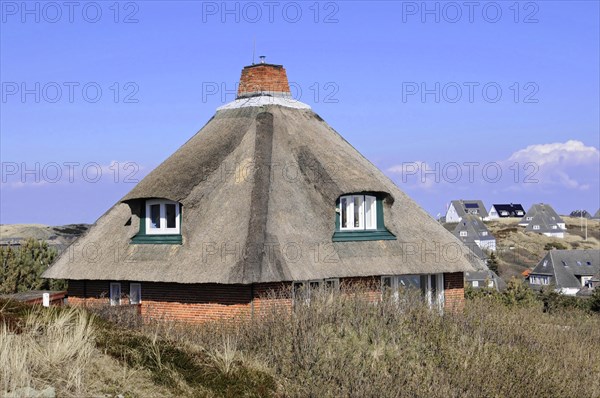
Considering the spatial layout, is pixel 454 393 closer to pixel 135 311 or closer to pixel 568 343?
pixel 568 343

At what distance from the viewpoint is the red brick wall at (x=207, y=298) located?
71.6ft

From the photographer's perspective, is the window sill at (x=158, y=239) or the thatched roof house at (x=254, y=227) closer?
the thatched roof house at (x=254, y=227)

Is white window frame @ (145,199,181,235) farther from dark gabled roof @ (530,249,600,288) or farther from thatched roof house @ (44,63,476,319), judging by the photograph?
dark gabled roof @ (530,249,600,288)

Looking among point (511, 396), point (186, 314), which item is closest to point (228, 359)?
point (511, 396)

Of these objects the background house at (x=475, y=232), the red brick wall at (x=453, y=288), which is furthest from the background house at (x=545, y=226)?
the red brick wall at (x=453, y=288)

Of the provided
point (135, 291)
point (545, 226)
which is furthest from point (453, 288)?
point (545, 226)

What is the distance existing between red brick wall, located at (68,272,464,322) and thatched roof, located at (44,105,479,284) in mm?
582

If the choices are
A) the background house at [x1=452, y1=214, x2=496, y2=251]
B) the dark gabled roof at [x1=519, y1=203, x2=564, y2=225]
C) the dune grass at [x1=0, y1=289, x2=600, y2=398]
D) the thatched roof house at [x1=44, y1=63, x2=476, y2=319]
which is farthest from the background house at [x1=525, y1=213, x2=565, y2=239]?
the dune grass at [x1=0, y1=289, x2=600, y2=398]

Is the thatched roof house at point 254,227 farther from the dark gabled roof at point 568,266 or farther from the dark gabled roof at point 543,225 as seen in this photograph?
the dark gabled roof at point 543,225

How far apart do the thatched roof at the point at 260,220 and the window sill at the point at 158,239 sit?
16 cm

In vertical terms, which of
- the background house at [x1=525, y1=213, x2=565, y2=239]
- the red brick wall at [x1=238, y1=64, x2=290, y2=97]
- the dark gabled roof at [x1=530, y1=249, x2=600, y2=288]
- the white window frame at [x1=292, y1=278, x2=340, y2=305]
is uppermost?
the red brick wall at [x1=238, y1=64, x2=290, y2=97]

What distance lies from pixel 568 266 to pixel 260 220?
86.0m

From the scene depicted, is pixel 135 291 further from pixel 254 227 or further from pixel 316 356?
pixel 316 356

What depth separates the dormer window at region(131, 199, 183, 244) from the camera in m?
24.0
